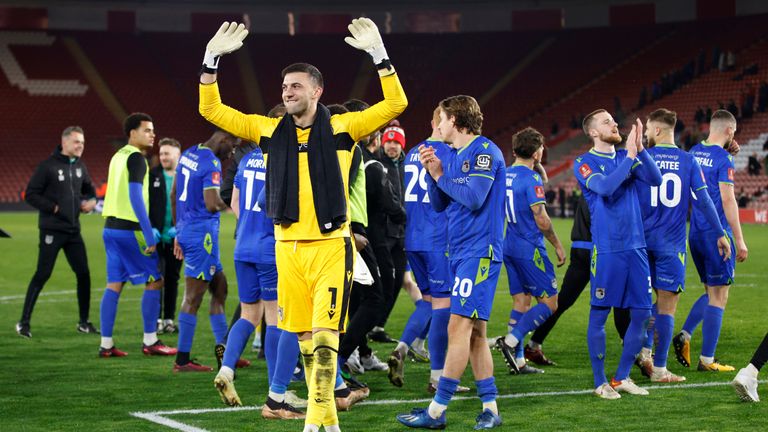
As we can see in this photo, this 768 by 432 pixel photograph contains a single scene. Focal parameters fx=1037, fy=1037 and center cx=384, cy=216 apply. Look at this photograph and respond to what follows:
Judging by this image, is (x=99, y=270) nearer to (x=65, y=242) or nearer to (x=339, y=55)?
(x=65, y=242)

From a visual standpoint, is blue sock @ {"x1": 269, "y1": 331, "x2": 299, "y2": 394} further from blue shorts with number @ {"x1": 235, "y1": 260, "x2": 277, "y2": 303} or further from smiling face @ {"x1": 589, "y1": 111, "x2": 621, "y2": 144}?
smiling face @ {"x1": 589, "y1": 111, "x2": 621, "y2": 144}

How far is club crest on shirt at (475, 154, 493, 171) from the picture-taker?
20.5ft

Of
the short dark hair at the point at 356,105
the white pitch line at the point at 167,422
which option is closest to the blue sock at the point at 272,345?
the white pitch line at the point at 167,422

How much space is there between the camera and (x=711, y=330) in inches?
329

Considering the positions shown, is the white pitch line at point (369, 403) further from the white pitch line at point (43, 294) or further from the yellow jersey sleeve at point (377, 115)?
the white pitch line at point (43, 294)

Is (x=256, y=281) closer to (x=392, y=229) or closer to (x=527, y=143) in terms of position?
(x=392, y=229)

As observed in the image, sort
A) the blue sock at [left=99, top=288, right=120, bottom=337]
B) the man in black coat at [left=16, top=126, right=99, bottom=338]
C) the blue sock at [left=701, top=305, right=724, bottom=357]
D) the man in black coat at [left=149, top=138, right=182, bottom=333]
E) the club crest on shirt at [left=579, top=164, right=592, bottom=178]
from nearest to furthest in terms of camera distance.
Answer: the club crest on shirt at [left=579, top=164, right=592, bottom=178] < the blue sock at [left=701, top=305, right=724, bottom=357] < the blue sock at [left=99, top=288, right=120, bottom=337] < the man in black coat at [left=149, top=138, right=182, bottom=333] < the man in black coat at [left=16, top=126, right=99, bottom=338]

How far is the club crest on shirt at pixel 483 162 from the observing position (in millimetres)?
6250

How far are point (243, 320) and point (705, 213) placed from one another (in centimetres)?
366

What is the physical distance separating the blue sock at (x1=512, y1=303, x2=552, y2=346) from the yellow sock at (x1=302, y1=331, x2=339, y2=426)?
124 inches

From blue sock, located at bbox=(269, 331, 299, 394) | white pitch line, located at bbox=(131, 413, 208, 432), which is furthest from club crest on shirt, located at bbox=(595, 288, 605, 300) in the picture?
white pitch line, located at bbox=(131, 413, 208, 432)

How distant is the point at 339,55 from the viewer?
4997cm

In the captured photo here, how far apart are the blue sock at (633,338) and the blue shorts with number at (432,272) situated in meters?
1.34

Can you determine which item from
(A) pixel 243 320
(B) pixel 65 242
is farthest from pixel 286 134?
(B) pixel 65 242
